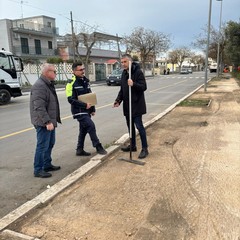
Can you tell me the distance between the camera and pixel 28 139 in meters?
7.61

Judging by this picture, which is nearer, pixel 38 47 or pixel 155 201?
pixel 155 201

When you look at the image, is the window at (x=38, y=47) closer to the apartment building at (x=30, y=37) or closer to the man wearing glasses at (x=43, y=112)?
the apartment building at (x=30, y=37)

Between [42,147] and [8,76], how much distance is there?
494 inches

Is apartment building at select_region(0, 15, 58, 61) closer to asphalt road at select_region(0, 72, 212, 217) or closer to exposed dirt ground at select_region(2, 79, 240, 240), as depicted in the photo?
asphalt road at select_region(0, 72, 212, 217)

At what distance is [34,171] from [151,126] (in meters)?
4.40

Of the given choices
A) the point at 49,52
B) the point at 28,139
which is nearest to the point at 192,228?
the point at 28,139

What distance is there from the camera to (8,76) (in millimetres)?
16078

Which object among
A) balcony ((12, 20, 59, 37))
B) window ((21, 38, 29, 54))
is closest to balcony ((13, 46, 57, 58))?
window ((21, 38, 29, 54))

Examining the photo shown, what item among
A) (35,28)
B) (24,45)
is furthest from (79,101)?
(35,28)

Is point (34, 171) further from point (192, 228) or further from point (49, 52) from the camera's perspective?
point (49, 52)

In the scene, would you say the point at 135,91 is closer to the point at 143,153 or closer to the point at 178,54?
the point at 143,153

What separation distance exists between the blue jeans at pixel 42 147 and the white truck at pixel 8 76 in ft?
38.8

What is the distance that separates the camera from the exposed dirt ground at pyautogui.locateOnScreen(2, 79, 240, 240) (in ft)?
10.6

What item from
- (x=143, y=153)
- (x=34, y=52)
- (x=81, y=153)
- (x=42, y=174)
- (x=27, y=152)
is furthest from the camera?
(x=34, y=52)
